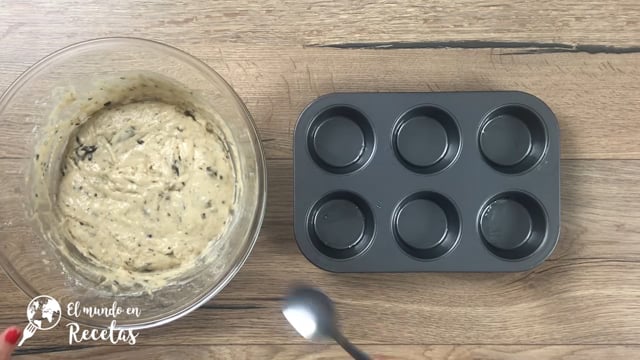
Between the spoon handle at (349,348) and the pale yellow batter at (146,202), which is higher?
the pale yellow batter at (146,202)

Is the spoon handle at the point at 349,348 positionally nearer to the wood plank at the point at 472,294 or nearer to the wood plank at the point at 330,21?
the wood plank at the point at 472,294

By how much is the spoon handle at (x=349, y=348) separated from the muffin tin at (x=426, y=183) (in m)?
0.11

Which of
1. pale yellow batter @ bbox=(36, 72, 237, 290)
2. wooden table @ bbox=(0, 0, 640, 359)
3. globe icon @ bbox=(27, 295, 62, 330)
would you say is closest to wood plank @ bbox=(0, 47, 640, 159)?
wooden table @ bbox=(0, 0, 640, 359)

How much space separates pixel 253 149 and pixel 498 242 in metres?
0.45

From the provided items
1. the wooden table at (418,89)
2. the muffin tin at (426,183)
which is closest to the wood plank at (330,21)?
the wooden table at (418,89)

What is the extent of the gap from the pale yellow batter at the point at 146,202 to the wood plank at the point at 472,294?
11 centimetres

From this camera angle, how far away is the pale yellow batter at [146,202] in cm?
101

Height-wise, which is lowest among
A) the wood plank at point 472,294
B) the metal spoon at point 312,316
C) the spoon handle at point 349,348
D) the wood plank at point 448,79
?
the spoon handle at point 349,348

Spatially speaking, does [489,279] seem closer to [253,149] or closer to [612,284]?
[612,284]

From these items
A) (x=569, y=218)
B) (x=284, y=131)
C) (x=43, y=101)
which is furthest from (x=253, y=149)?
(x=569, y=218)

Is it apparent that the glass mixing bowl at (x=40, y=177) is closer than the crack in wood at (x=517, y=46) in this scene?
Yes

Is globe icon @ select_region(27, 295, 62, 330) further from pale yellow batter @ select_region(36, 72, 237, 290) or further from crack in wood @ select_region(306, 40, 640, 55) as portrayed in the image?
crack in wood @ select_region(306, 40, 640, 55)

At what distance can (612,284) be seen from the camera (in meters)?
1.11

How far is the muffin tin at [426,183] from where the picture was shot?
105cm
